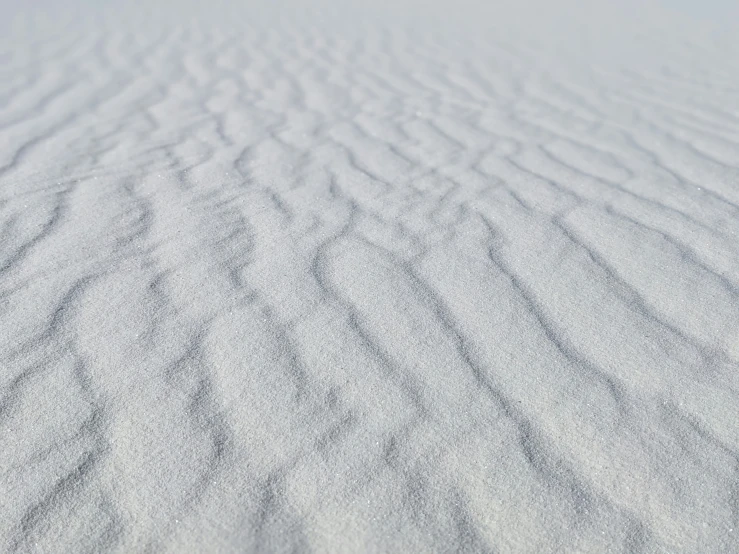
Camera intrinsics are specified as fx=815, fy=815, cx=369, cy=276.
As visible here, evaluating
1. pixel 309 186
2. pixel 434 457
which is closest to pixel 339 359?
pixel 434 457

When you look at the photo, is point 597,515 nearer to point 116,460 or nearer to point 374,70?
point 116,460

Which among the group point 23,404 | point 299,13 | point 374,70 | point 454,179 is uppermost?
point 23,404

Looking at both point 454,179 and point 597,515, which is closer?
point 597,515

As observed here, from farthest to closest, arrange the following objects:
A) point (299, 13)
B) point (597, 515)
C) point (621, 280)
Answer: point (299, 13)
point (621, 280)
point (597, 515)

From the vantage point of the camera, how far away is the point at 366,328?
6.41 feet

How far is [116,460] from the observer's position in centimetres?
153

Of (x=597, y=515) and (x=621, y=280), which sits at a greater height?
(x=597, y=515)

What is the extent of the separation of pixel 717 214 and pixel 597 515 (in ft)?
5.28

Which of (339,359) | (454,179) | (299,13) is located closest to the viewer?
(339,359)

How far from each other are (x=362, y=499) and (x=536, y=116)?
292 cm

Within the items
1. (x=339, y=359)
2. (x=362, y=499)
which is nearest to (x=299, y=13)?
(x=339, y=359)

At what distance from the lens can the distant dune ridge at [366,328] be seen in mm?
1439

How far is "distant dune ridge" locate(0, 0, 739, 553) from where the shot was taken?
4.72 feet

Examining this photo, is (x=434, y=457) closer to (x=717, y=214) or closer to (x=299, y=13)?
(x=717, y=214)
